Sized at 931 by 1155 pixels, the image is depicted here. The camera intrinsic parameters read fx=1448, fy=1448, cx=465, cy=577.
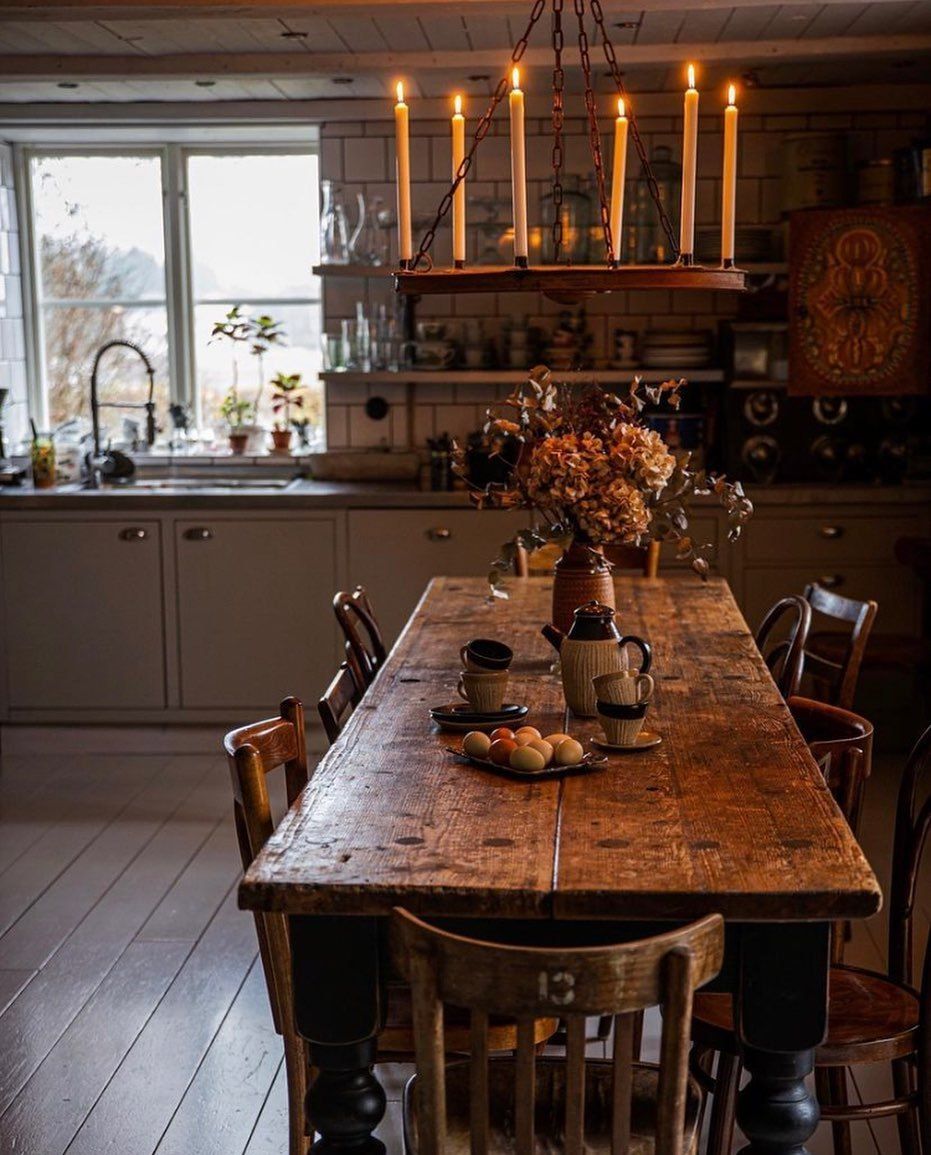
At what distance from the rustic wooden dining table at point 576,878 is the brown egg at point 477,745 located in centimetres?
3

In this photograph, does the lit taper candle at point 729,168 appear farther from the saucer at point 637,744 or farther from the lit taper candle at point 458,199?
the saucer at point 637,744

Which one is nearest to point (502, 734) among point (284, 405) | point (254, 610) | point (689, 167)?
point (689, 167)

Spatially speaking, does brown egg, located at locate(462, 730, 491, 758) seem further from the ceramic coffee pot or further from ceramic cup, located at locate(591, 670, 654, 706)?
the ceramic coffee pot

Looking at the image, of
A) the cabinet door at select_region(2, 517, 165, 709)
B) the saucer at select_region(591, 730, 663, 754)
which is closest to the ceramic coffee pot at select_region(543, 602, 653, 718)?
the saucer at select_region(591, 730, 663, 754)

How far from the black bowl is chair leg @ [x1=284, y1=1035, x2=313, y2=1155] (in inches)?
30.3

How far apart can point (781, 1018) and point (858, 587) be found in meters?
3.84

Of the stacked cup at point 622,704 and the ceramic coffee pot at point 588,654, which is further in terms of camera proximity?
the ceramic coffee pot at point 588,654

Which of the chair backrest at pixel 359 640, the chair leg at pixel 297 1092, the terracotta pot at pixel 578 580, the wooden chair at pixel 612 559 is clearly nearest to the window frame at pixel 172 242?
the wooden chair at pixel 612 559

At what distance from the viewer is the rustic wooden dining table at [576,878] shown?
6.26ft

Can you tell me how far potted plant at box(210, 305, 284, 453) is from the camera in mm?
6391

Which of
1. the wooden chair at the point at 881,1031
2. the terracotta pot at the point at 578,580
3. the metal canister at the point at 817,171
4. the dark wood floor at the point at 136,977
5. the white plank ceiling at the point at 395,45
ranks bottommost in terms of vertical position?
the dark wood floor at the point at 136,977

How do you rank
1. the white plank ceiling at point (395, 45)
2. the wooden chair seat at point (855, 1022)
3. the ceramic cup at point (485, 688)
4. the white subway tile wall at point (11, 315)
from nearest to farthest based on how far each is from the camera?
1. the wooden chair seat at point (855, 1022)
2. the ceramic cup at point (485, 688)
3. the white plank ceiling at point (395, 45)
4. the white subway tile wall at point (11, 315)

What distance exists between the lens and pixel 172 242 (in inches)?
253

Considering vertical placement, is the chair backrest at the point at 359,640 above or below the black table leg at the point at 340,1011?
above
